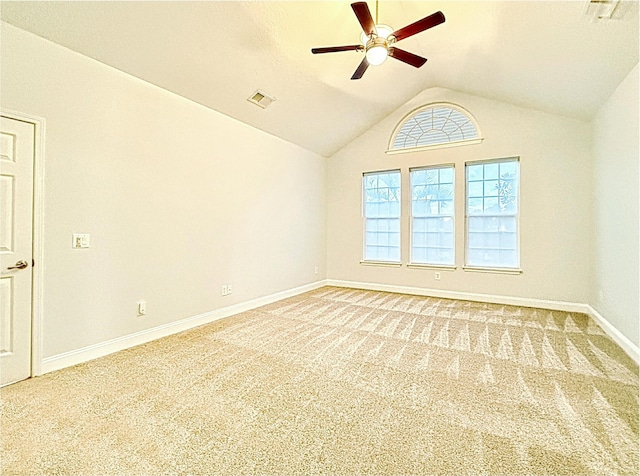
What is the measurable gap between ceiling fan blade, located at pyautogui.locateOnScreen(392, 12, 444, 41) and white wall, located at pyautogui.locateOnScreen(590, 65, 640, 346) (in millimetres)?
2056

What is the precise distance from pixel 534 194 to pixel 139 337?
5.62 meters

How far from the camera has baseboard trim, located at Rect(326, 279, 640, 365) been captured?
3.08 meters

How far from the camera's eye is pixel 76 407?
2.07m

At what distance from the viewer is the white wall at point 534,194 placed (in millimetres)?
4418

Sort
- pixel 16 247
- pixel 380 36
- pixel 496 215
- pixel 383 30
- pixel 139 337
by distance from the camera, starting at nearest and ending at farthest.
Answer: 1. pixel 16 247
2. pixel 380 36
3. pixel 383 30
4. pixel 139 337
5. pixel 496 215

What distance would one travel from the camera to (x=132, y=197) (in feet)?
10.4

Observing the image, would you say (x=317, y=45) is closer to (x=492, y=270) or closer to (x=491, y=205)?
(x=491, y=205)

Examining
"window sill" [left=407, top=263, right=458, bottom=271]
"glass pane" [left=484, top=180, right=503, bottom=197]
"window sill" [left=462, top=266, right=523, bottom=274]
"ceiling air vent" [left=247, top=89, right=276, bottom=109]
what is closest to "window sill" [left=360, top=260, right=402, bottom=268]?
"window sill" [left=407, top=263, right=458, bottom=271]

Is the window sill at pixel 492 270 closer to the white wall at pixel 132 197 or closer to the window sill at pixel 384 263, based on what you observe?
the window sill at pixel 384 263

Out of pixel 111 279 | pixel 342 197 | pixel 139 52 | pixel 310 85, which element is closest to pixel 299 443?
pixel 111 279

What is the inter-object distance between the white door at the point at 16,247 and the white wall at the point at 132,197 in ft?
0.40

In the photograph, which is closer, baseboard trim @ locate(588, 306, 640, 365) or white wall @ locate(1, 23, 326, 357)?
white wall @ locate(1, 23, 326, 357)

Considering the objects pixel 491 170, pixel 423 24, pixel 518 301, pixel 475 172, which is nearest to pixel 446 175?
pixel 475 172

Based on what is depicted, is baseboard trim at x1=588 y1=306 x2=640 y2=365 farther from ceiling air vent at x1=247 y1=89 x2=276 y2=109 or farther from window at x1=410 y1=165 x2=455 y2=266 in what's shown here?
ceiling air vent at x1=247 y1=89 x2=276 y2=109
